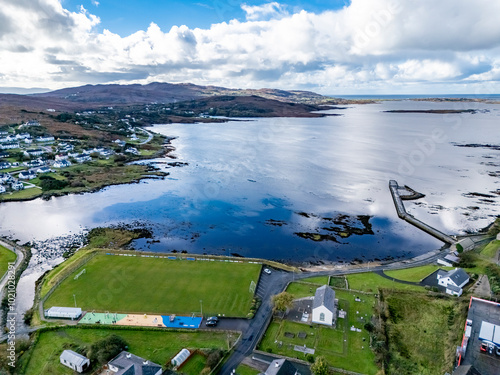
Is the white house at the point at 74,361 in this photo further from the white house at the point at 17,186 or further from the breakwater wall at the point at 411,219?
the white house at the point at 17,186

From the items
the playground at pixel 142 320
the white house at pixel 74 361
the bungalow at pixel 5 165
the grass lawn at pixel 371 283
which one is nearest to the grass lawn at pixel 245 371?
the playground at pixel 142 320

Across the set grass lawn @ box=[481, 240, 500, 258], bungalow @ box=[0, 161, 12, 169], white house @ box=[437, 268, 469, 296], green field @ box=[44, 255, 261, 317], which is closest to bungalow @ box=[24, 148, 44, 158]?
bungalow @ box=[0, 161, 12, 169]

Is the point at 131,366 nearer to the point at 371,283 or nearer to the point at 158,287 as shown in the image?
the point at 158,287

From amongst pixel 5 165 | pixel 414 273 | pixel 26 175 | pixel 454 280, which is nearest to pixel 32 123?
pixel 5 165

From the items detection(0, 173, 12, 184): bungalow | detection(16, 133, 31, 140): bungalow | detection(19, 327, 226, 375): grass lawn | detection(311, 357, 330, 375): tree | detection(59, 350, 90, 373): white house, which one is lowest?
detection(19, 327, 226, 375): grass lawn

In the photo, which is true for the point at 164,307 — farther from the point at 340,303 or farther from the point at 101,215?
the point at 101,215

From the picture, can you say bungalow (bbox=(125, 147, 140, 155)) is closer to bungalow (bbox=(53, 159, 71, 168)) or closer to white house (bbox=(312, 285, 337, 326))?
bungalow (bbox=(53, 159, 71, 168))
